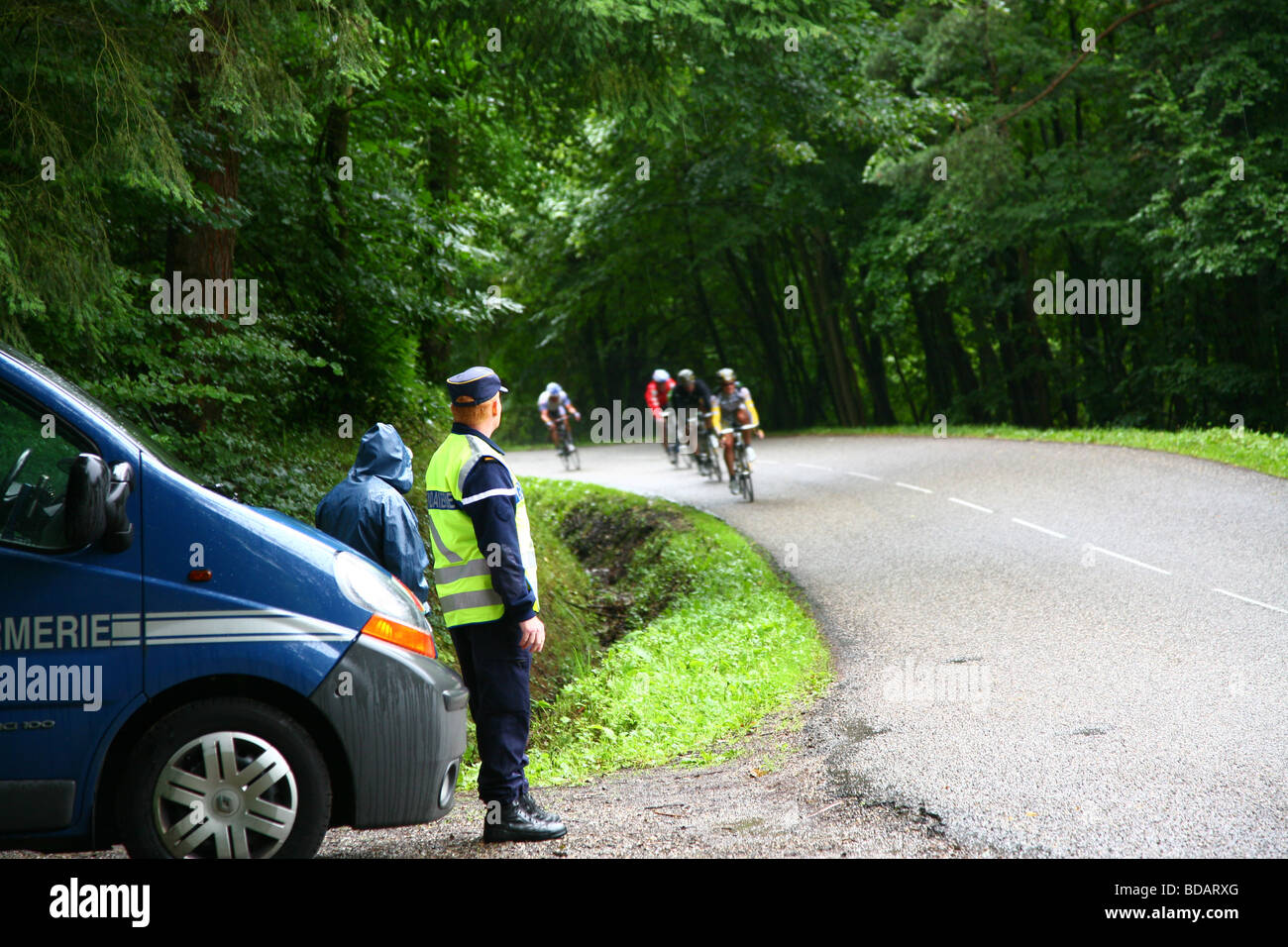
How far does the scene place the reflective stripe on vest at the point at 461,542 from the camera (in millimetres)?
4898

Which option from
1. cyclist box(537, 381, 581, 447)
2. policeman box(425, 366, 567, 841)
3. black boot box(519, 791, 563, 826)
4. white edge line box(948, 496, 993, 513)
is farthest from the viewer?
cyclist box(537, 381, 581, 447)

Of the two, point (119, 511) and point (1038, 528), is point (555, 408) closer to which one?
point (1038, 528)

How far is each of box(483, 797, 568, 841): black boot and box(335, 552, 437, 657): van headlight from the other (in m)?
0.80

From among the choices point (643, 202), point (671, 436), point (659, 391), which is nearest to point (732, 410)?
point (671, 436)

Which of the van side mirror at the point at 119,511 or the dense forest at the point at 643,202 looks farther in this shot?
the dense forest at the point at 643,202

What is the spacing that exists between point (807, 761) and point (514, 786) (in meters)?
2.03

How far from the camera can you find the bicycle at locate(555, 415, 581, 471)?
1065 inches

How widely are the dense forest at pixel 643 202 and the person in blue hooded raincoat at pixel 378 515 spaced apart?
2029 millimetres

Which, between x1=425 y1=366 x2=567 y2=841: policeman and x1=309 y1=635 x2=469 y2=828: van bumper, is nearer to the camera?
x1=309 y1=635 x2=469 y2=828: van bumper

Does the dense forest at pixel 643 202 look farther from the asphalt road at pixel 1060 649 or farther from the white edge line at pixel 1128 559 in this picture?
the white edge line at pixel 1128 559
